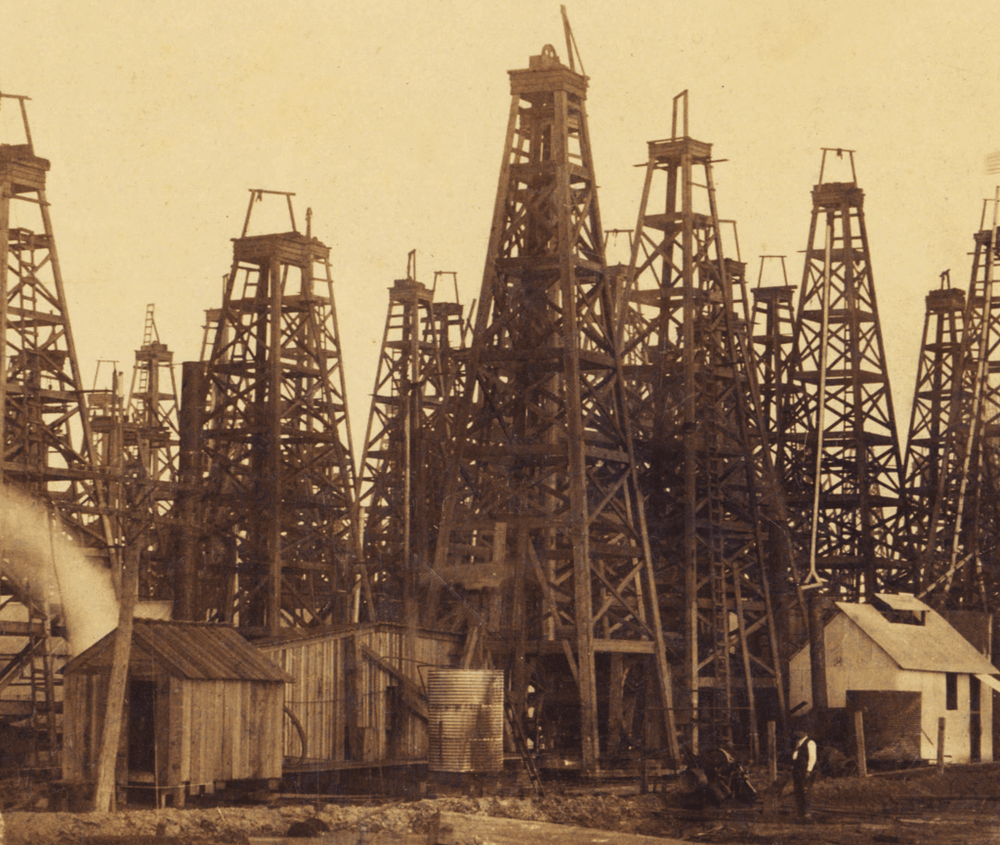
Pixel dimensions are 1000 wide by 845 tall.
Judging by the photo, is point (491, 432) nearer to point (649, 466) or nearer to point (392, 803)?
point (649, 466)

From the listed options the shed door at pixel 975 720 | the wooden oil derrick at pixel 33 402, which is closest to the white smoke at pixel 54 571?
the wooden oil derrick at pixel 33 402

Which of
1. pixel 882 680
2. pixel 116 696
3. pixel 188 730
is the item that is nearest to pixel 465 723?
pixel 188 730

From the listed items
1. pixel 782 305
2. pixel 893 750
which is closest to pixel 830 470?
pixel 782 305

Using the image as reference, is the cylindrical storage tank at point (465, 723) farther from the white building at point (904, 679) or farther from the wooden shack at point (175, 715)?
the white building at point (904, 679)

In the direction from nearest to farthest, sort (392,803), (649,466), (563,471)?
(392,803) < (563,471) < (649,466)

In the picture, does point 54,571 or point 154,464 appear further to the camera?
point 154,464

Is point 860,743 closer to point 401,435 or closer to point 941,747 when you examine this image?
point 941,747

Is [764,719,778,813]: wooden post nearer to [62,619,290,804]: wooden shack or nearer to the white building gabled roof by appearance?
the white building gabled roof

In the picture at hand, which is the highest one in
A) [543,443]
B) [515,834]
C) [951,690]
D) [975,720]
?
[543,443]
